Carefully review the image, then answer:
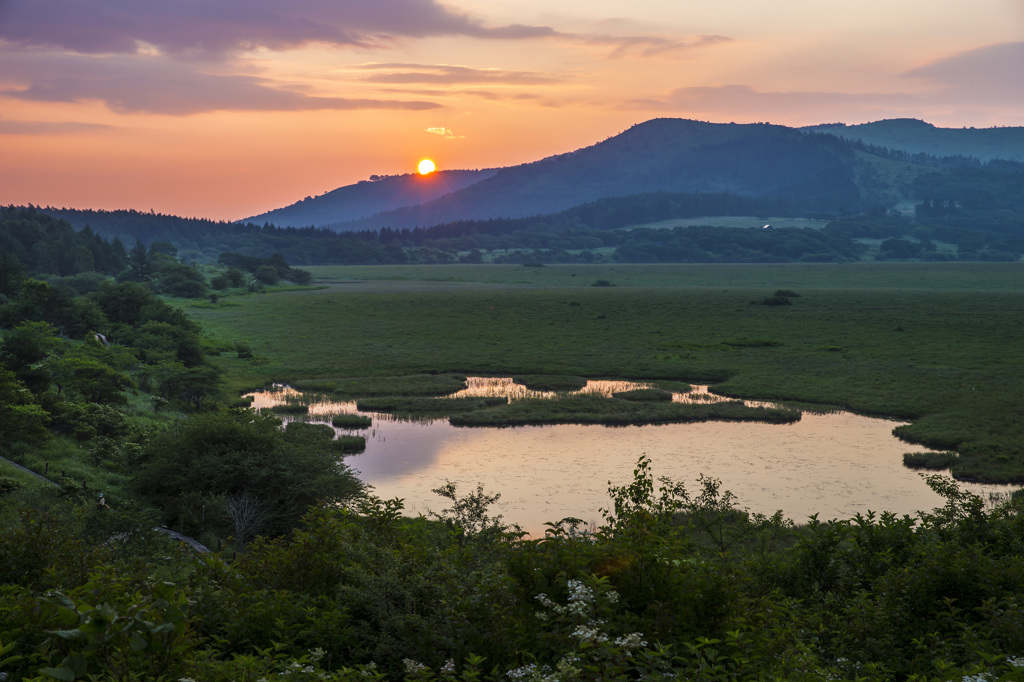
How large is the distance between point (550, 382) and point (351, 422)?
61.2 feet

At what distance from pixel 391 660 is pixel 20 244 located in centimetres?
17029

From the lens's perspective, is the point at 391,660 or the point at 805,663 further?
the point at 391,660

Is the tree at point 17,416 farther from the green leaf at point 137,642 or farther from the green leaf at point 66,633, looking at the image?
the green leaf at point 66,633

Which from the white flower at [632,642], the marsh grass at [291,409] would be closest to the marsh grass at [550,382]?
the marsh grass at [291,409]

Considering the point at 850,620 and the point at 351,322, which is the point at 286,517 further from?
the point at 351,322

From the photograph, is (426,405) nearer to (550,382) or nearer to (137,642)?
(550,382)

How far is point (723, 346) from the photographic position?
252 feet

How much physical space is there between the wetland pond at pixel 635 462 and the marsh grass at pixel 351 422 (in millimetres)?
693

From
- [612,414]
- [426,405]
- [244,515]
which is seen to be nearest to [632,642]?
[244,515]

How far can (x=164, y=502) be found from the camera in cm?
2734

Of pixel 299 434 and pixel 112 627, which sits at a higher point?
pixel 112 627

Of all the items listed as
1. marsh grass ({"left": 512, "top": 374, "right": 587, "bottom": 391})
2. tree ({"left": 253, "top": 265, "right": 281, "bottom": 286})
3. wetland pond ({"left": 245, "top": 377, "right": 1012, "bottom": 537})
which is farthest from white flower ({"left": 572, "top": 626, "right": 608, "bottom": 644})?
tree ({"left": 253, "top": 265, "right": 281, "bottom": 286})

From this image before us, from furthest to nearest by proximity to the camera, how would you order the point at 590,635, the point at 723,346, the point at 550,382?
1. the point at 723,346
2. the point at 550,382
3. the point at 590,635

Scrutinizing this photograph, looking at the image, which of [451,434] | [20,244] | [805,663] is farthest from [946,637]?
[20,244]
